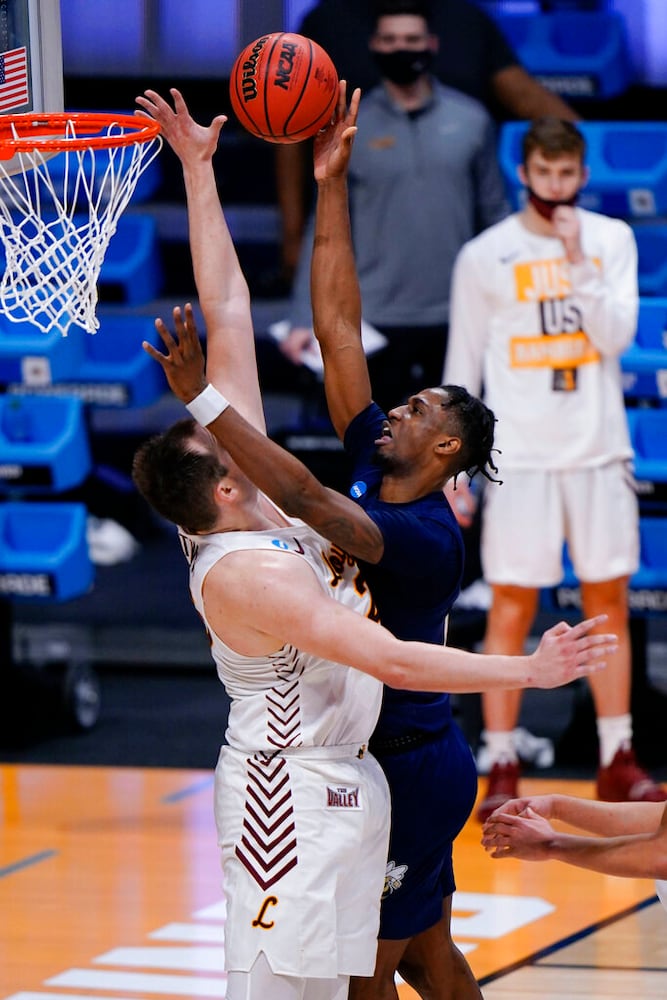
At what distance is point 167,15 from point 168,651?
353 cm

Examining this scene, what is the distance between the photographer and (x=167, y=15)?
1021cm

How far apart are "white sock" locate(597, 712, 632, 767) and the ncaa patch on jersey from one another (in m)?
3.18

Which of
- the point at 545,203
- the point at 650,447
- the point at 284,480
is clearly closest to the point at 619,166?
the point at 650,447

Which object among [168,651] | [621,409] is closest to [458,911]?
[621,409]

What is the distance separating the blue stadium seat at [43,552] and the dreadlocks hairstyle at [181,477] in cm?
397

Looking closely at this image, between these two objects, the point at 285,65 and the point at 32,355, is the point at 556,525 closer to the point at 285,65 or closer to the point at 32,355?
the point at 32,355

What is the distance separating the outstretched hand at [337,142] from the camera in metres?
4.44

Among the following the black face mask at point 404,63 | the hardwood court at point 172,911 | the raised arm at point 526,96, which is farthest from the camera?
the raised arm at point 526,96

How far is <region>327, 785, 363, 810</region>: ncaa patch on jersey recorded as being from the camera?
3.80 meters

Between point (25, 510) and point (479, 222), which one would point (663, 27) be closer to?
point (479, 222)

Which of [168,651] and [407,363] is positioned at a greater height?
[407,363]

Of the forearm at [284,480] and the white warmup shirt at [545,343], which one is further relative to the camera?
the white warmup shirt at [545,343]

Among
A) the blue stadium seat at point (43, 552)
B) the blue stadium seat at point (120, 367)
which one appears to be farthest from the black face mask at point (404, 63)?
the blue stadium seat at point (43, 552)

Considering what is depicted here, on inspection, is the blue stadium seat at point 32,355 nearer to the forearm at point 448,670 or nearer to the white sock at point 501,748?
the white sock at point 501,748
